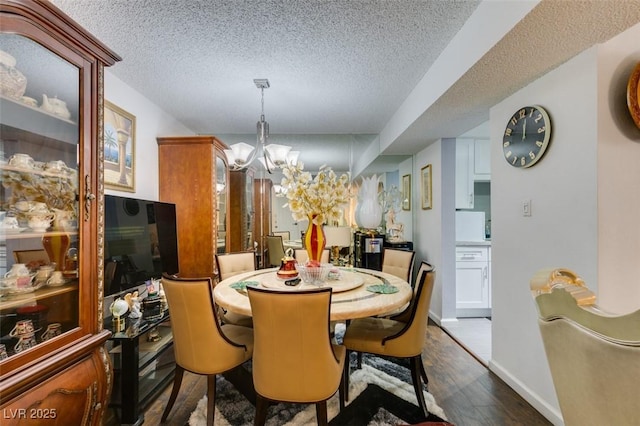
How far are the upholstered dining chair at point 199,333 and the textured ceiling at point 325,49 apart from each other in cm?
158

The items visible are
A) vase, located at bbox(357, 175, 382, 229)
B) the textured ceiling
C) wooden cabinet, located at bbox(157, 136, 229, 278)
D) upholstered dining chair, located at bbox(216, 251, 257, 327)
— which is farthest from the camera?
vase, located at bbox(357, 175, 382, 229)

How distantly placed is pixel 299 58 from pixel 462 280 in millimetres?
3092

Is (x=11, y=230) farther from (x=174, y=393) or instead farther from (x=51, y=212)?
(x=174, y=393)

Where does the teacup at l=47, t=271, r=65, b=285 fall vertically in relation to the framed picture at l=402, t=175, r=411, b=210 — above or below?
below

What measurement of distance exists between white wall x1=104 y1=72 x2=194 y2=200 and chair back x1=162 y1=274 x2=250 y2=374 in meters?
1.42

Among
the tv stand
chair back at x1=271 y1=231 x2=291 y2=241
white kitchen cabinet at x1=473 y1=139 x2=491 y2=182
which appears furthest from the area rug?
white kitchen cabinet at x1=473 y1=139 x2=491 y2=182

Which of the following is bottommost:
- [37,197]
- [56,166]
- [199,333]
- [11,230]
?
[199,333]

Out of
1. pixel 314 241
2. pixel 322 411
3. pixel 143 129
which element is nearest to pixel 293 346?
pixel 322 411

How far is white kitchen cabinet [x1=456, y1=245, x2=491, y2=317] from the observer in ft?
11.6

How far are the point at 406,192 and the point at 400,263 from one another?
1.89 meters

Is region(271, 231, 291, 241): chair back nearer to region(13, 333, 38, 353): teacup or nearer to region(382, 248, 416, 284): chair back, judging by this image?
region(382, 248, 416, 284): chair back

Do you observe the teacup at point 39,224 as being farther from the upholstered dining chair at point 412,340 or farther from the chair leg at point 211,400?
the upholstered dining chair at point 412,340

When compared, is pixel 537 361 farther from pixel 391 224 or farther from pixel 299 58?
pixel 299 58

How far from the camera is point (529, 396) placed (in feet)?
6.36
